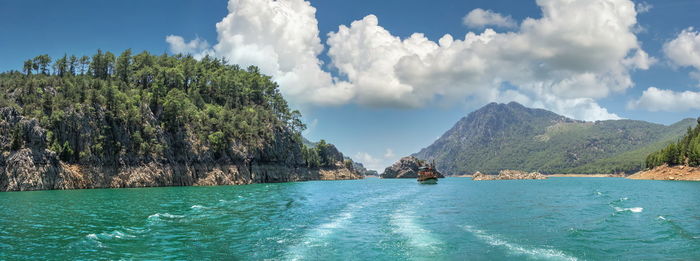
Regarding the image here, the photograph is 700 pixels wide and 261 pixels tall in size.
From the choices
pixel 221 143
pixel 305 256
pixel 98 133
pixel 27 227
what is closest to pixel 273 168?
pixel 221 143

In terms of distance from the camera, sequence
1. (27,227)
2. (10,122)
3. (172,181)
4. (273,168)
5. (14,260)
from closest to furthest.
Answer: (14,260) → (27,227) → (10,122) → (172,181) → (273,168)

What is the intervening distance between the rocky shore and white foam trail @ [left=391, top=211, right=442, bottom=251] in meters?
136

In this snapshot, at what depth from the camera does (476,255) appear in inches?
846

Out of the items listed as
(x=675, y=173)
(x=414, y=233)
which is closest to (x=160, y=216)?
(x=414, y=233)

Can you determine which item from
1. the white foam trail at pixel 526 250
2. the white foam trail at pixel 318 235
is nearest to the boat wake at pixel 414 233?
the white foam trail at pixel 526 250

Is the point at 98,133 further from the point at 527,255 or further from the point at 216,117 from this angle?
the point at 527,255

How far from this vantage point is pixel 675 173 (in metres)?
142

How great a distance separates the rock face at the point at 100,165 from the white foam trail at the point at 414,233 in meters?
85.4

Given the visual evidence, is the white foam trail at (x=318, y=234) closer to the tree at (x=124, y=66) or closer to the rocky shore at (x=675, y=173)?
the tree at (x=124, y=66)

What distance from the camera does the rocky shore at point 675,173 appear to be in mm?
128875

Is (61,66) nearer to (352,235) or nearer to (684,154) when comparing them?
(352,235)

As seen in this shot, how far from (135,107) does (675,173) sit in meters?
180

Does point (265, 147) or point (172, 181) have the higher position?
point (265, 147)

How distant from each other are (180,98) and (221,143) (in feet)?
63.5
